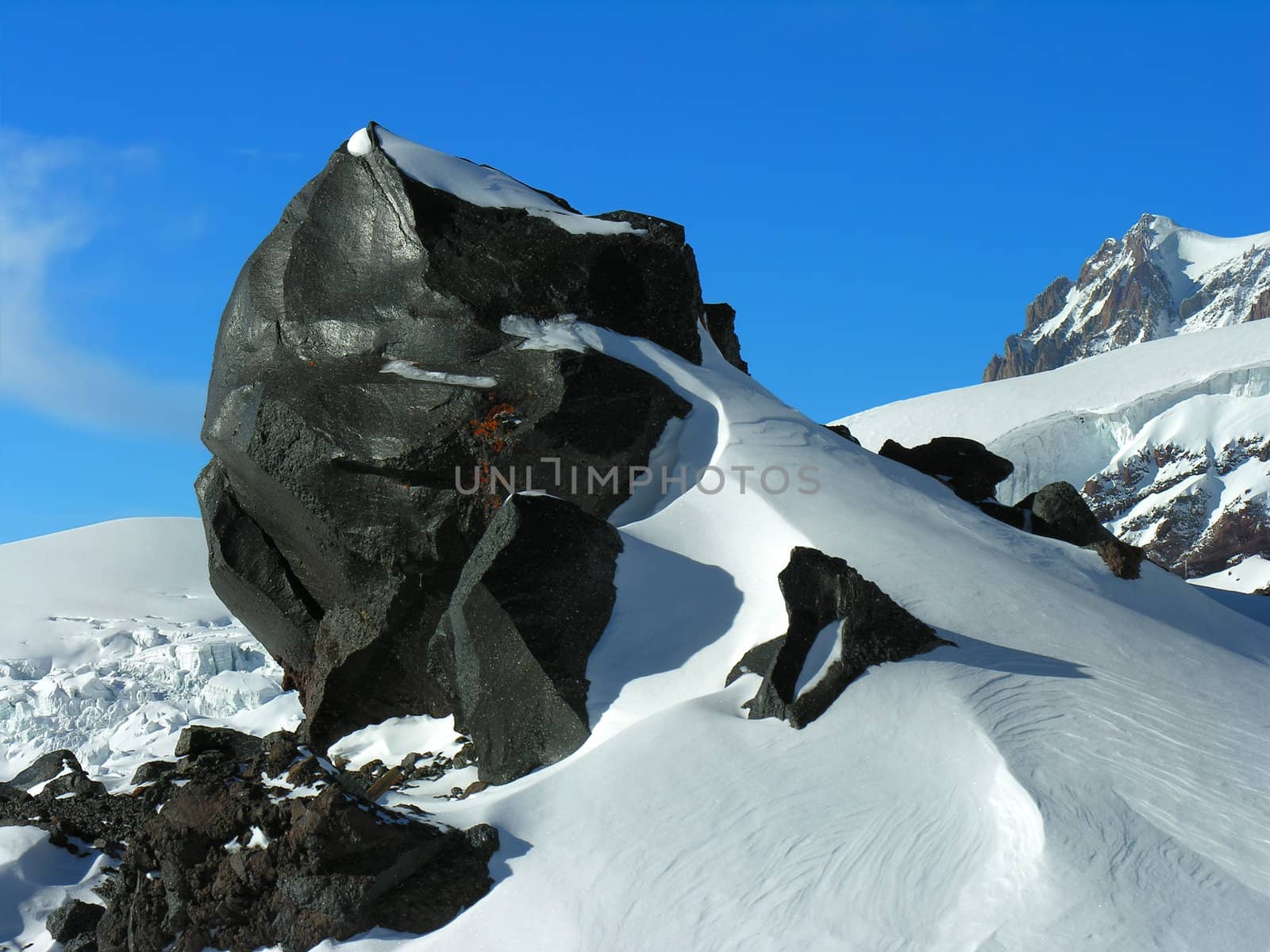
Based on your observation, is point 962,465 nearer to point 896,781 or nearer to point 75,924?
point 896,781

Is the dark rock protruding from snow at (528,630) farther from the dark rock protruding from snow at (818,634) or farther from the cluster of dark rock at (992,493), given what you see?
the cluster of dark rock at (992,493)

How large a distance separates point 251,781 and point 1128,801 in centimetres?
496

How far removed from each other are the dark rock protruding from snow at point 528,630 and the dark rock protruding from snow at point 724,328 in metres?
4.34

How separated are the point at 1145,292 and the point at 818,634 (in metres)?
98.3

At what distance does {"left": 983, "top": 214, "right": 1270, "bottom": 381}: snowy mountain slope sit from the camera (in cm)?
9031

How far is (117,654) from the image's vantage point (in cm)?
1736

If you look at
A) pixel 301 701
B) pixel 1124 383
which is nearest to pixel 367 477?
pixel 301 701

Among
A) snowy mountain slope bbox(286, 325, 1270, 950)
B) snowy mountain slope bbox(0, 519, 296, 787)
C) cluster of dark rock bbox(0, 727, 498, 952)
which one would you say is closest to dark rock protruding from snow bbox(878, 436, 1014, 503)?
snowy mountain slope bbox(286, 325, 1270, 950)

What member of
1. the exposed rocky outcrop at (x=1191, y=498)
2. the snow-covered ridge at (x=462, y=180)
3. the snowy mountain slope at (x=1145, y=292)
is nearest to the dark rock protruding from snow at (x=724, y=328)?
the snow-covered ridge at (x=462, y=180)

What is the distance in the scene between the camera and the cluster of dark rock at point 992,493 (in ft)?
37.8

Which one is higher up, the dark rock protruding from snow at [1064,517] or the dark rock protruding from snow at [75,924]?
the dark rock protruding from snow at [1064,517]

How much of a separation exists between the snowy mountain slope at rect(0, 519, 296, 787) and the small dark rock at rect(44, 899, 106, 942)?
2.01m

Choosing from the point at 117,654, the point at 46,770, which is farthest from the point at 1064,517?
the point at 117,654

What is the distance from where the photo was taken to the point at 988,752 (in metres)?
6.82
